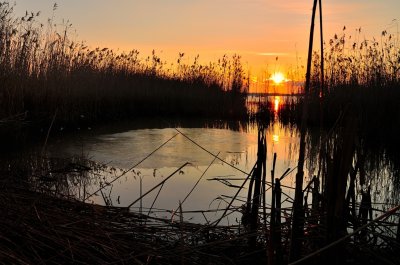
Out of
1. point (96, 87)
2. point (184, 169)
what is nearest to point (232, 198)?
point (184, 169)

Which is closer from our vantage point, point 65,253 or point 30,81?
point 65,253

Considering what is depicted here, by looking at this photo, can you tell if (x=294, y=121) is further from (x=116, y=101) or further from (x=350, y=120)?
(x=350, y=120)

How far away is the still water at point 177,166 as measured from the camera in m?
3.13

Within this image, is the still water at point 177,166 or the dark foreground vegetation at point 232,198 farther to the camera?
the still water at point 177,166

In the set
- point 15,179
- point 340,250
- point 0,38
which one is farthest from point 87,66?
point 340,250

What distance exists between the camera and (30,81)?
22.8 feet

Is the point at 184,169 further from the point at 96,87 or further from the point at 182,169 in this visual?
the point at 96,87

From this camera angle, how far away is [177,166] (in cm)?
466

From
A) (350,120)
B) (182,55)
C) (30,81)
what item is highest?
(182,55)

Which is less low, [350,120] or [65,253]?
[350,120]

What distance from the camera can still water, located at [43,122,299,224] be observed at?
313 centimetres

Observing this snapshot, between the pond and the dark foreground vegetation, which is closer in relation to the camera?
the dark foreground vegetation

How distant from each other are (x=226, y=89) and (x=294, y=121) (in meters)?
4.50

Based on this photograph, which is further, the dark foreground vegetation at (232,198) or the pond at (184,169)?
the pond at (184,169)
